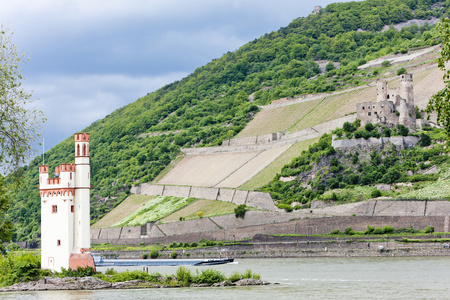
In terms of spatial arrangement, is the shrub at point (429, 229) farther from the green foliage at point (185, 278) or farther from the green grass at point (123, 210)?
the green grass at point (123, 210)

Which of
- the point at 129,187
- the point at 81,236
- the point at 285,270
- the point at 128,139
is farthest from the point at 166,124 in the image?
the point at 81,236

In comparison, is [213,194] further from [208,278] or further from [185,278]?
[208,278]

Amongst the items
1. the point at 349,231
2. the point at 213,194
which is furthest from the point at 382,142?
the point at 213,194

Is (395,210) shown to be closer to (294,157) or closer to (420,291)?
(294,157)

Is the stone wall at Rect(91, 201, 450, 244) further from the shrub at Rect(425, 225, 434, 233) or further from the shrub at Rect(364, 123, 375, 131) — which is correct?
the shrub at Rect(364, 123, 375, 131)

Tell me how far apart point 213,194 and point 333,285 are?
66.7m

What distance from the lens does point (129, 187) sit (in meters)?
149

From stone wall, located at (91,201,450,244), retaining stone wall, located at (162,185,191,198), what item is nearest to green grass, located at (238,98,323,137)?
retaining stone wall, located at (162,185,191,198)

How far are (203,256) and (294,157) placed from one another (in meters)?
24.7

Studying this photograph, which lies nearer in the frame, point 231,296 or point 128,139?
point 231,296

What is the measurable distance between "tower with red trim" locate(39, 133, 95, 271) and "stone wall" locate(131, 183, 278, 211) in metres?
52.7

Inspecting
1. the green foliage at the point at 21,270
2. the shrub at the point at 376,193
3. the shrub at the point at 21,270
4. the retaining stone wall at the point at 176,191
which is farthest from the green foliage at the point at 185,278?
the retaining stone wall at the point at 176,191

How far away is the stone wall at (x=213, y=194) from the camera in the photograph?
107m

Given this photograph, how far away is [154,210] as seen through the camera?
127 m
